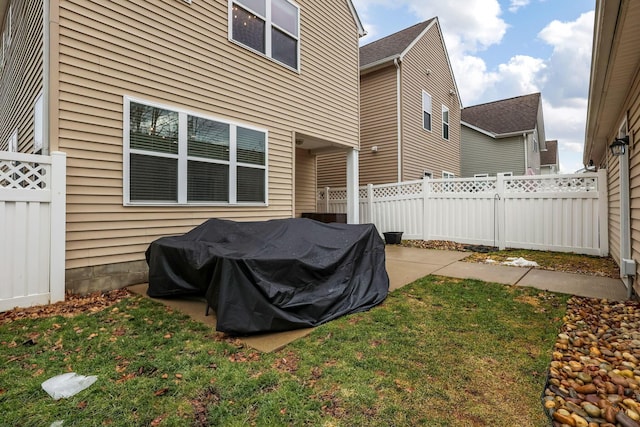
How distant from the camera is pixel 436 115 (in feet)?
43.4

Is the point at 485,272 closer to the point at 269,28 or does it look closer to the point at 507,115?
the point at 269,28

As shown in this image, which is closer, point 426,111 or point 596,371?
point 596,371

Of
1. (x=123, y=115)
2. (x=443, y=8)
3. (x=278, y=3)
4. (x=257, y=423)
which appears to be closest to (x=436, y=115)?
(x=443, y=8)

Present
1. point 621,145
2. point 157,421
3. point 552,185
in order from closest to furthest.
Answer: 1. point 157,421
2. point 621,145
3. point 552,185

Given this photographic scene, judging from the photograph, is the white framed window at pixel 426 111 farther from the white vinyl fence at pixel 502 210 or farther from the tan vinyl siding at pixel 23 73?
the tan vinyl siding at pixel 23 73

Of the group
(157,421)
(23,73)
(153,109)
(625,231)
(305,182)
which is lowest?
(157,421)

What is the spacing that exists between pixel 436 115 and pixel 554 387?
12764mm

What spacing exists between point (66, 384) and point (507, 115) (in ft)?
72.1

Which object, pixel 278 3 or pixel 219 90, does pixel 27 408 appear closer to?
pixel 219 90

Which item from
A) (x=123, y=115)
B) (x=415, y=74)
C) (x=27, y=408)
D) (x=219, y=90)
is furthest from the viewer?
(x=415, y=74)

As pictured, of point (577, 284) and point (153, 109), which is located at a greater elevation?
point (153, 109)

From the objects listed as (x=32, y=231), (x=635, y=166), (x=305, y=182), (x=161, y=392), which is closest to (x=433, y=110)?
(x=305, y=182)

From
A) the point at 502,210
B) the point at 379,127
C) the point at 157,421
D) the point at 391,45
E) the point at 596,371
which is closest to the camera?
the point at 157,421

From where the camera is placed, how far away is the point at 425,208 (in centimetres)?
882
